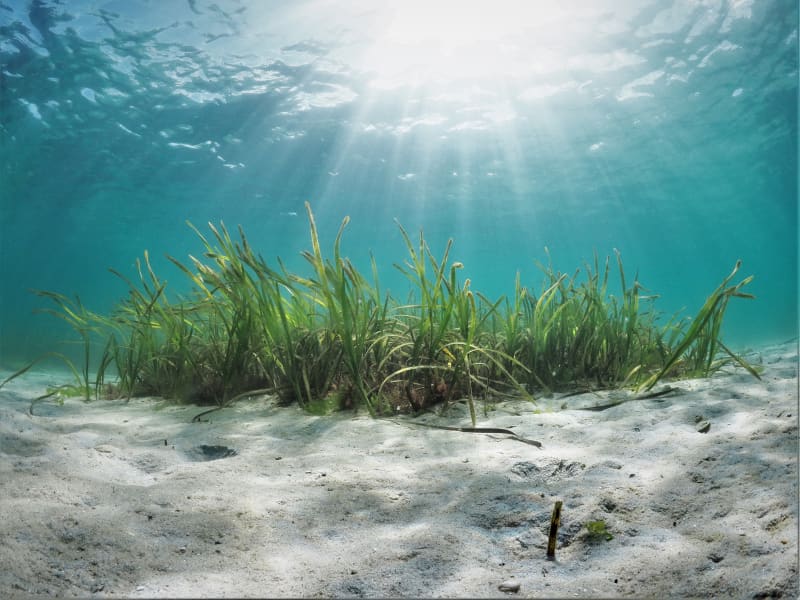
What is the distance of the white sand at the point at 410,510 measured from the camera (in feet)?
4.07

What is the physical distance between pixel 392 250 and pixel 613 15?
36526 millimetres

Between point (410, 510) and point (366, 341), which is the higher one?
point (366, 341)

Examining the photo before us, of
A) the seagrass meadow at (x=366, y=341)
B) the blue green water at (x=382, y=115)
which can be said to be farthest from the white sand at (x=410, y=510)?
the blue green water at (x=382, y=115)

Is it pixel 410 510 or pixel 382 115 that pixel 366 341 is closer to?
pixel 410 510

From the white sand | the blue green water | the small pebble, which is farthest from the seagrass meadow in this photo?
the blue green water

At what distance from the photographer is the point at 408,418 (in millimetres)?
3047

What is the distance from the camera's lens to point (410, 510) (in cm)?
169

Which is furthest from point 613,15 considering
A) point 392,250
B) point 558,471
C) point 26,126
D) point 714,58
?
point 392,250

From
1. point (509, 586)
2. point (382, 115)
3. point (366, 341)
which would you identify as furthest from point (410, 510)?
point (382, 115)

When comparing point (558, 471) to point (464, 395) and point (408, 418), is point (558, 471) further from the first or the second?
point (464, 395)

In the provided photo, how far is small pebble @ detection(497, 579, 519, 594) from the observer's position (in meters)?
1.20

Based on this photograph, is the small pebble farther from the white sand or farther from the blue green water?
the blue green water

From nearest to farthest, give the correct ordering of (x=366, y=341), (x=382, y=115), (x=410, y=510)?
1. (x=410, y=510)
2. (x=366, y=341)
3. (x=382, y=115)

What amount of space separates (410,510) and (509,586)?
54cm
